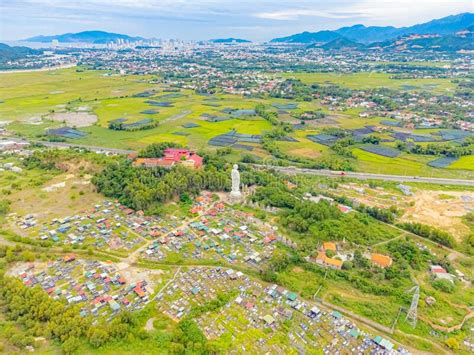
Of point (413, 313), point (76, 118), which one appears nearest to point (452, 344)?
point (413, 313)

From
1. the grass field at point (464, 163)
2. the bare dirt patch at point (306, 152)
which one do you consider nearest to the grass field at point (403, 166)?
the grass field at point (464, 163)

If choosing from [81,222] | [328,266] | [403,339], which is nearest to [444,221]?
[328,266]

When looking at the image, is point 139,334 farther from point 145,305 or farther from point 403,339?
point 403,339

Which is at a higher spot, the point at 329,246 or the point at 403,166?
the point at 329,246

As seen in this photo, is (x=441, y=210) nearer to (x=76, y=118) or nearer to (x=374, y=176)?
(x=374, y=176)

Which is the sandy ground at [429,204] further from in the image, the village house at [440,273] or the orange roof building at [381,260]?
the orange roof building at [381,260]

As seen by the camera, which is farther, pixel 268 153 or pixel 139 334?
pixel 268 153
